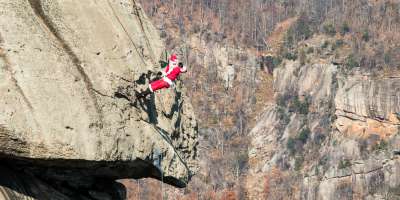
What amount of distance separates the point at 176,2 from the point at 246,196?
1227 inches

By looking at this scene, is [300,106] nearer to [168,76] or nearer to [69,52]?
[168,76]

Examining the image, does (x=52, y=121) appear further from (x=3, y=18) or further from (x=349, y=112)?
(x=349, y=112)

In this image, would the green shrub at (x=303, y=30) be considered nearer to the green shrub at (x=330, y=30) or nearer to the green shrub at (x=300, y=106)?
the green shrub at (x=330, y=30)

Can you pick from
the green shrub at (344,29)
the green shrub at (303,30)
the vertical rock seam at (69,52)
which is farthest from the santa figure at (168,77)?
the green shrub at (303,30)

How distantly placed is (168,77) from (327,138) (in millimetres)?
72455

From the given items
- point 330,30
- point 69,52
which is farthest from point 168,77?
point 330,30

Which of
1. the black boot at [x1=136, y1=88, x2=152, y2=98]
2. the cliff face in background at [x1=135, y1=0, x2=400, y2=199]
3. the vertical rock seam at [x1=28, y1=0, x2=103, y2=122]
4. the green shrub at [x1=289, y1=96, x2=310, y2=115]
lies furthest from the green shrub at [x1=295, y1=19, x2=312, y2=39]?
the vertical rock seam at [x1=28, y1=0, x2=103, y2=122]

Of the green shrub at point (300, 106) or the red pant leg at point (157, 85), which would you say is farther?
the green shrub at point (300, 106)

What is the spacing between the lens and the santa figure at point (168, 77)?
1152 cm

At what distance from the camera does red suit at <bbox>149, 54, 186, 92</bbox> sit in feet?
37.9

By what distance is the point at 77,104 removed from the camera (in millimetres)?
9797

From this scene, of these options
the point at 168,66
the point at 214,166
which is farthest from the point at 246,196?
the point at 168,66

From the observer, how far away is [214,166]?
81875 mm

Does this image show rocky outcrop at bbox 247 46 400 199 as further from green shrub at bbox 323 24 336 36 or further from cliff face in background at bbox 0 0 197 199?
cliff face in background at bbox 0 0 197 199
